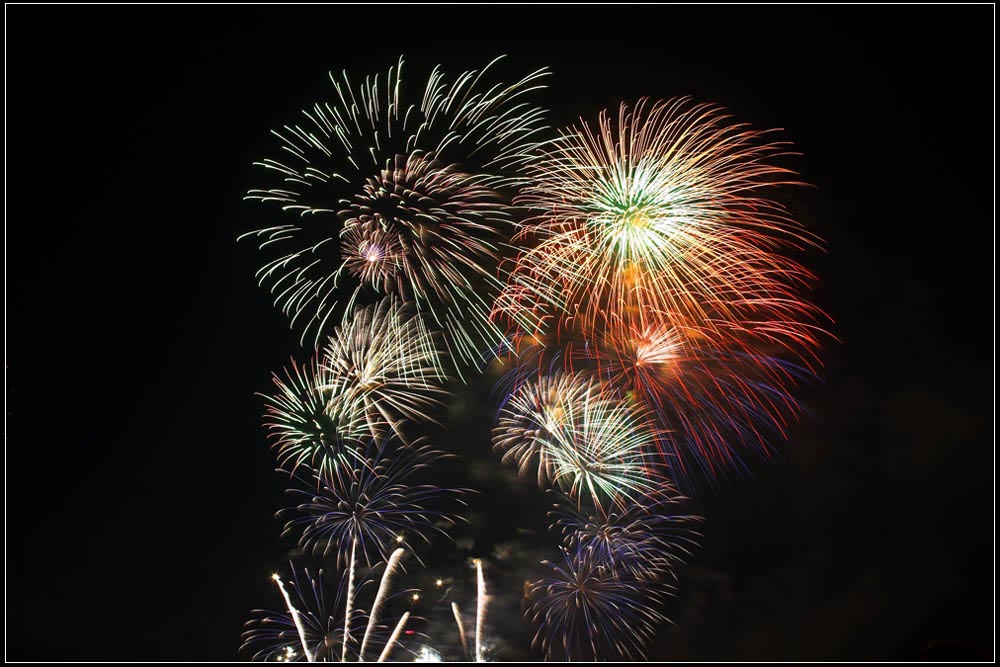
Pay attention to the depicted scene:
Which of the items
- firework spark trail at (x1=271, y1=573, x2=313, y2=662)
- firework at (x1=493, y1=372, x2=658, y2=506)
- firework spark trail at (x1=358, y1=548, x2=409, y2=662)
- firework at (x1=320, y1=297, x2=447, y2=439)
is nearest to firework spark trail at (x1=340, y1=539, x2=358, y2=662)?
firework spark trail at (x1=358, y1=548, x2=409, y2=662)

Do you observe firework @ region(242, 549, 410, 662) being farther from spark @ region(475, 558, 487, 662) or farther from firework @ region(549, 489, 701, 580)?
firework @ region(549, 489, 701, 580)

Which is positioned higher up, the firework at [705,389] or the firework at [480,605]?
the firework at [705,389]

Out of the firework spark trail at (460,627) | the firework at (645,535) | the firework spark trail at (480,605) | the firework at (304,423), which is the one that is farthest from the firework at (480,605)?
the firework at (304,423)

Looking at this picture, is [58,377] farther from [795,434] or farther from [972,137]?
[972,137]

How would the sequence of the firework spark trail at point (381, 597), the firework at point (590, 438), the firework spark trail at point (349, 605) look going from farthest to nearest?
the firework spark trail at point (349, 605) → the firework spark trail at point (381, 597) → the firework at point (590, 438)

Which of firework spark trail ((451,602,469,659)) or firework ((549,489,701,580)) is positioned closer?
firework ((549,489,701,580))

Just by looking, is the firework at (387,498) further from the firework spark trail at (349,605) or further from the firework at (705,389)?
the firework at (705,389)

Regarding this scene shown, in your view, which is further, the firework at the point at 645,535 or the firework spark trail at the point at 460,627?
the firework spark trail at the point at 460,627
